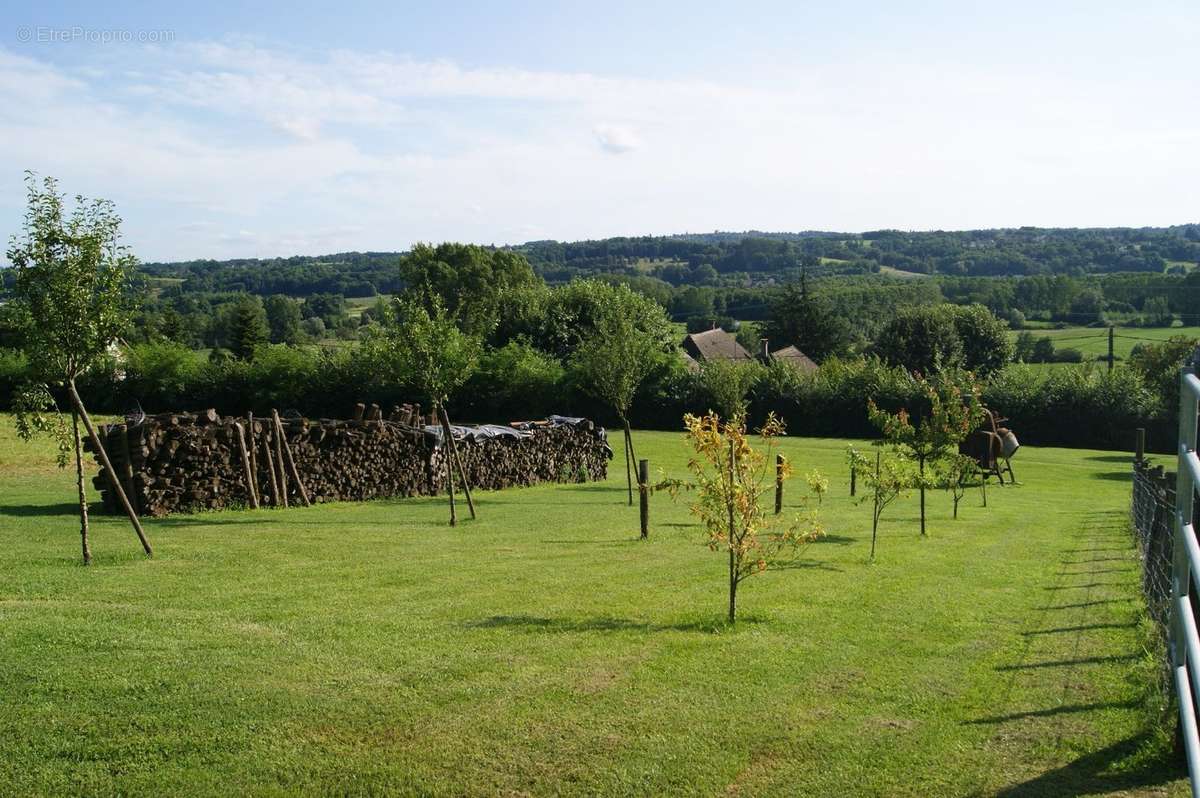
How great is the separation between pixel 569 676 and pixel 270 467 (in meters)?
15.9

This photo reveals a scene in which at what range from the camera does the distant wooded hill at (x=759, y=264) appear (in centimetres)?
14025

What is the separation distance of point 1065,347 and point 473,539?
82.3 metres

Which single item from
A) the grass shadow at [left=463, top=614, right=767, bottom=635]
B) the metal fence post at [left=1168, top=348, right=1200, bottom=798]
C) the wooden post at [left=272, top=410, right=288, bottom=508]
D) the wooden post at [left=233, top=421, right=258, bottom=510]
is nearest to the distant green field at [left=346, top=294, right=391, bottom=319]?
the wooden post at [left=272, top=410, right=288, bottom=508]

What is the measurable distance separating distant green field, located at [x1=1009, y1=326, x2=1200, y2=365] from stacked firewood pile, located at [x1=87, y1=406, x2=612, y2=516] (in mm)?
62795

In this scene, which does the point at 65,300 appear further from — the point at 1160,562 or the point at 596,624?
the point at 1160,562

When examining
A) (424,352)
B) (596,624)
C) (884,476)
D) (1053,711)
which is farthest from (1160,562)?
(424,352)

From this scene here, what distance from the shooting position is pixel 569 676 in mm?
7527

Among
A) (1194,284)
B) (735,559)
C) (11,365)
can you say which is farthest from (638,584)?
(1194,284)

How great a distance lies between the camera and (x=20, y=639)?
322 inches

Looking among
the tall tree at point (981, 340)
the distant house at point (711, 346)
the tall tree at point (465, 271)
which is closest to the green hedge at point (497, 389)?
the tall tree at point (465, 271)

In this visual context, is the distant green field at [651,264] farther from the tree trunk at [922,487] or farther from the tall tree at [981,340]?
the tree trunk at [922,487]

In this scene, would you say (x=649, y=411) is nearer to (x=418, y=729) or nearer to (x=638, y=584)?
(x=638, y=584)

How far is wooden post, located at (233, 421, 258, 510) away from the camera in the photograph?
21016 mm

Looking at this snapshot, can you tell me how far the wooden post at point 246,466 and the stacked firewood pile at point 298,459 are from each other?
21mm
